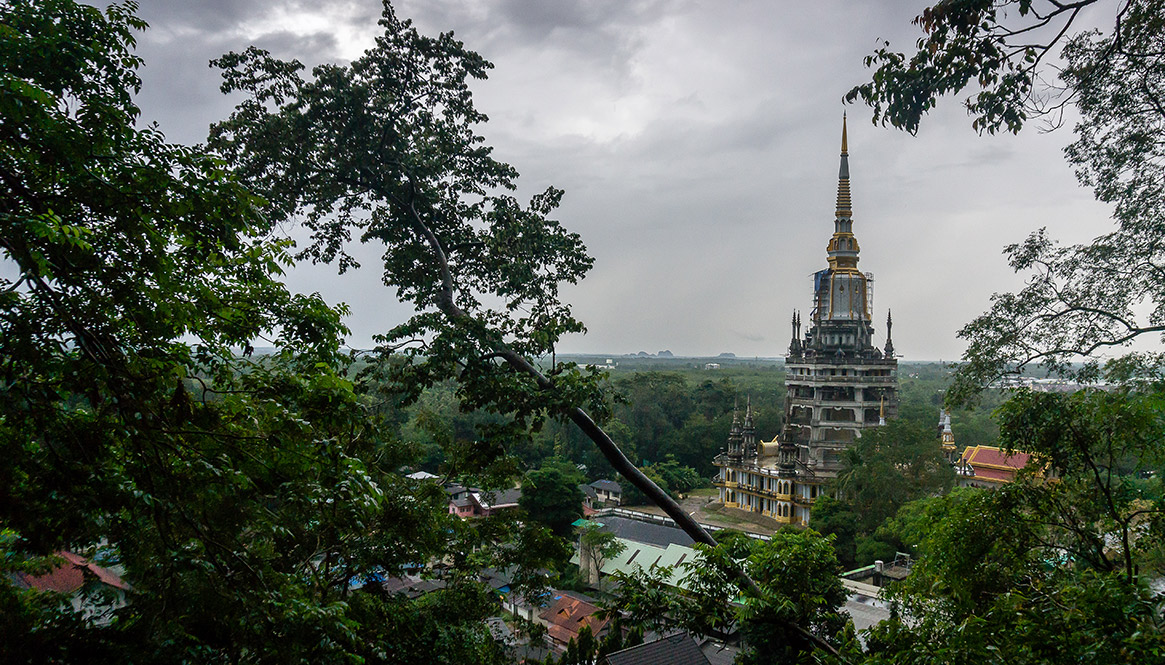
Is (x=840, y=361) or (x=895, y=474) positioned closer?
(x=895, y=474)

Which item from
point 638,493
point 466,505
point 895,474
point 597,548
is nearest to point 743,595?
point 597,548

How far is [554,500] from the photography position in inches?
1029

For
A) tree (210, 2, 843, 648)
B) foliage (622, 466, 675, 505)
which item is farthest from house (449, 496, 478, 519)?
tree (210, 2, 843, 648)

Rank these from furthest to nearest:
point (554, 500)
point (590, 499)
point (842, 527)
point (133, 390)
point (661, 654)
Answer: point (590, 499) < point (554, 500) < point (842, 527) < point (661, 654) < point (133, 390)

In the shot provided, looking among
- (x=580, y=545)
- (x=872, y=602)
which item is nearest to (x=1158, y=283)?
(x=872, y=602)

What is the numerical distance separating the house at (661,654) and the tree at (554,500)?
12.2 metres

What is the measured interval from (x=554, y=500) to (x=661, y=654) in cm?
1286

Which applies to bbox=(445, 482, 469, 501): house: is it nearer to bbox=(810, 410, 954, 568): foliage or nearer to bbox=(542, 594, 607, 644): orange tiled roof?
bbox=(542, 594, 607, 644): orange tiled roof

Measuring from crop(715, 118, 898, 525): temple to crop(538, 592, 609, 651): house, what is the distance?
13.1 metres

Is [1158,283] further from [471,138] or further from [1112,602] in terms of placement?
[471,138]

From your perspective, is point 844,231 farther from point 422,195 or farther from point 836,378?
point 422,195

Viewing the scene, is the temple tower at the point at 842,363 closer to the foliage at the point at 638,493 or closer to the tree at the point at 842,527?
the tree at the point at 842,527

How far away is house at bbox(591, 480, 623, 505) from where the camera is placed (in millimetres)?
36906

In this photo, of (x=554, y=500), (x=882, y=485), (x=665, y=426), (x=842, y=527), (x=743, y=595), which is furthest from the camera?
(x=665, y=426)
